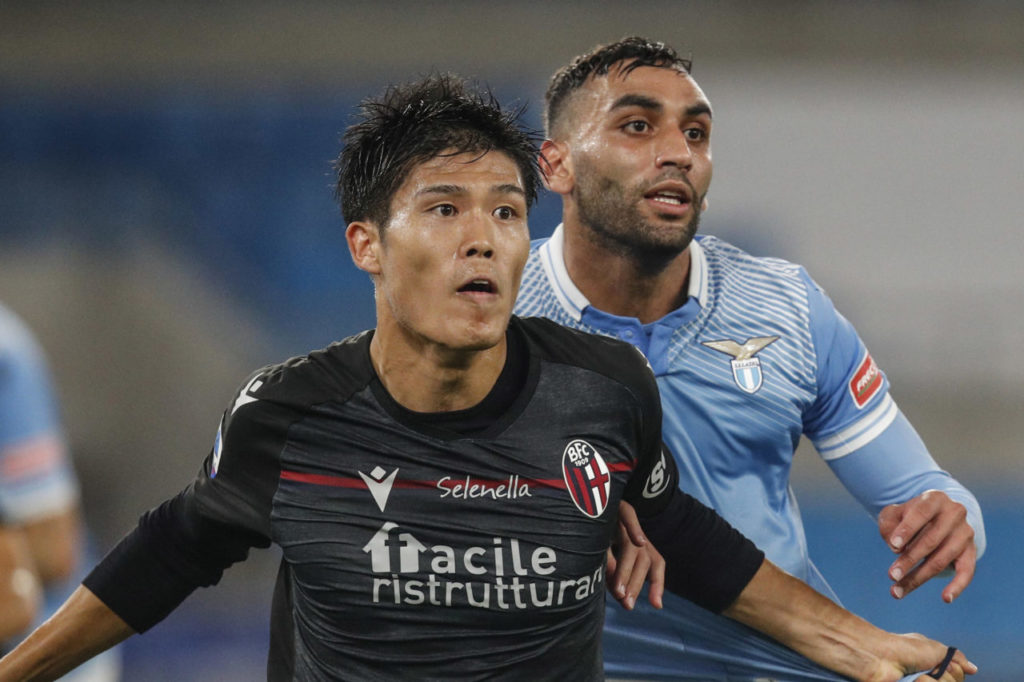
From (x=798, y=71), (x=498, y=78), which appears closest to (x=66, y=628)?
(x=498, y=78)

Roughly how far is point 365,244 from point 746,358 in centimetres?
88

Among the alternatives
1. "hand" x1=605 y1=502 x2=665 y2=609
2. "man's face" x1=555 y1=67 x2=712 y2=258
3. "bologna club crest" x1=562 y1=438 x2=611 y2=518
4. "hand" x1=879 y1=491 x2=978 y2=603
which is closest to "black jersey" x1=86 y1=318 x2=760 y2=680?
"bologna club crest" x1=562 y1=438 x2=611 y2=518

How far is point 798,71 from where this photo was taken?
29.8 ft

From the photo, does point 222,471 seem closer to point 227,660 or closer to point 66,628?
point 66,628

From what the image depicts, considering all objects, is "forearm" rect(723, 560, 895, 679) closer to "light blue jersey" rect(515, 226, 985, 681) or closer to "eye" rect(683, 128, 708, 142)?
"light blue jersey" rect(515, 226, 985, 681)

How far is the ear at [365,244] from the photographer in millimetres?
2121

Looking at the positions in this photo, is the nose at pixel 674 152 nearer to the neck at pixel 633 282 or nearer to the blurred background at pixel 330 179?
the neck at pixel 633 282

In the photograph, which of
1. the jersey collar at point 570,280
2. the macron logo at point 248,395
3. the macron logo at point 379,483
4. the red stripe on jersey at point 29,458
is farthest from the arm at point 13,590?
the jersey collar at point 570,280

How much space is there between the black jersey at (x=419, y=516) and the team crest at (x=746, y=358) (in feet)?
1.64

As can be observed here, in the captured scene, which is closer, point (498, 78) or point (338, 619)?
point (338, 619)

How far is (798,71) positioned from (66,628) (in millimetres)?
7843

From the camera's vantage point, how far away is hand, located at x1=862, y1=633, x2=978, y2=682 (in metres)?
2.18

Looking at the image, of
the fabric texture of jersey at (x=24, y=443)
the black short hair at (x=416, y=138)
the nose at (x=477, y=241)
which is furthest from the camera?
the fabric texture of jersey at (x=24, y=443)

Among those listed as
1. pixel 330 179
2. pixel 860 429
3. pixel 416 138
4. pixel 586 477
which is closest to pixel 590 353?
pixel 586 477
